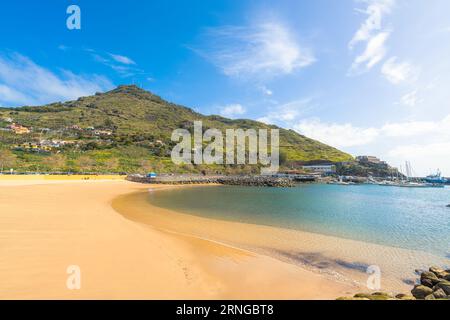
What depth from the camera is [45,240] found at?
8547 millimetres

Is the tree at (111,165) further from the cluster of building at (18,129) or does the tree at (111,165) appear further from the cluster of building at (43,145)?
the cluster of building at (18,129)

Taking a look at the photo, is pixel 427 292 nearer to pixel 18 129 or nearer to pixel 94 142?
pixel 94 142

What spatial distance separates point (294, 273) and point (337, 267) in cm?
216

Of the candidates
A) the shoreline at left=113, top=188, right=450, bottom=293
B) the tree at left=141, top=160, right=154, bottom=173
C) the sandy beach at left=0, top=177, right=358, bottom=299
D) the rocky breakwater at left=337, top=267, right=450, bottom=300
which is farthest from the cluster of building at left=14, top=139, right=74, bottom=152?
the rocky breakwater at left=337, top=267, right=450, bottom=300

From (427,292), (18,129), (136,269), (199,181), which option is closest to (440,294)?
(427,292)

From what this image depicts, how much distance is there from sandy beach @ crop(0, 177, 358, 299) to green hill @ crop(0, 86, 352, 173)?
5952 centimetres

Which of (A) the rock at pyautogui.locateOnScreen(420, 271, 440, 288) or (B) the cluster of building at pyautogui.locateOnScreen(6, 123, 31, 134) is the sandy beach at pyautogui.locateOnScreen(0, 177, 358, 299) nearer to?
(A) the rock at pyautogui.locateOnScreen(420, 271, 440, 288)

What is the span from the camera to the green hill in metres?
65.6

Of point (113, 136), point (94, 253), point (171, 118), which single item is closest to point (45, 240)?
point (94, 253)

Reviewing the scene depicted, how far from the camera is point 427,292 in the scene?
21.4 ft

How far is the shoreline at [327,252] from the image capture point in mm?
8328

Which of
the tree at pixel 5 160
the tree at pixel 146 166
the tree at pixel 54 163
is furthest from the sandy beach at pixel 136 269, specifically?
the tree at pixel 146 166

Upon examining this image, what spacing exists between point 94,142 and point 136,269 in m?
91.3
